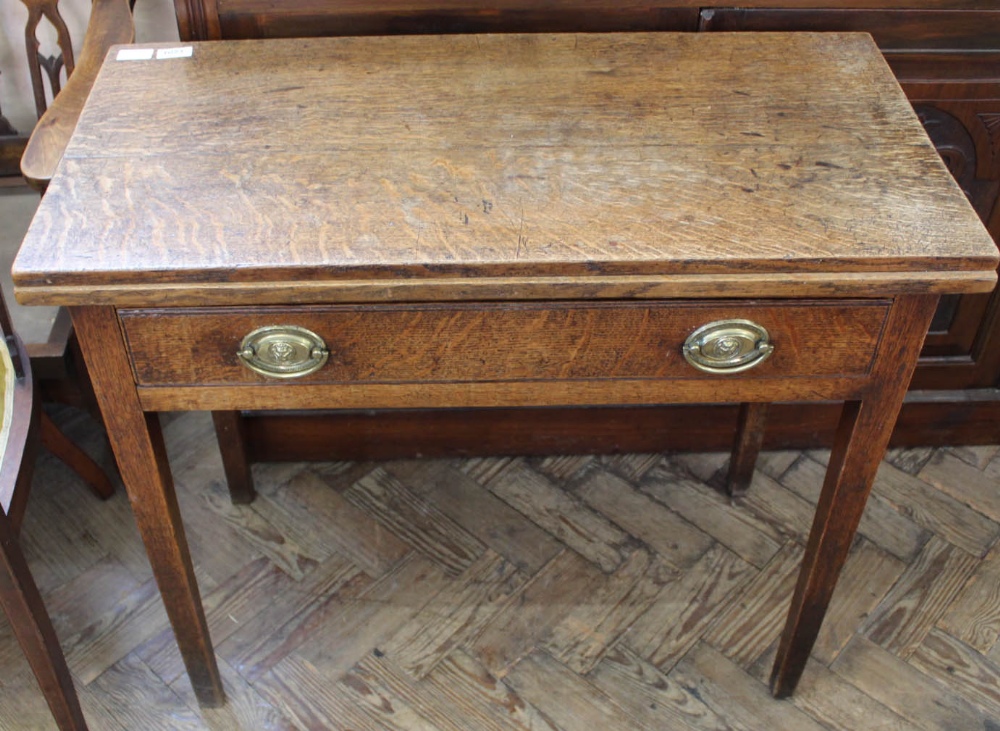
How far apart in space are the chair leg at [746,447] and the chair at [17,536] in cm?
102

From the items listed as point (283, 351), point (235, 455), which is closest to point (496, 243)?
point (283, 351)

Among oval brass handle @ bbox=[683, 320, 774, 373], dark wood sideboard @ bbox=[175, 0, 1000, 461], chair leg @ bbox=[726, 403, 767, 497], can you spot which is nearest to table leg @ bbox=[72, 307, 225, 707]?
dark wood sideboard @ bbox=[175, 0, 1000, 461]

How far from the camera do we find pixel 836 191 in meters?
1.04

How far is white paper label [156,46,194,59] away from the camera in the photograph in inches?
49.9

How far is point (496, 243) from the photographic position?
98 cm

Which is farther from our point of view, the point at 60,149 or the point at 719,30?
the point at 719,30

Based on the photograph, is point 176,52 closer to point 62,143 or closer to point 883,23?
point 62,143

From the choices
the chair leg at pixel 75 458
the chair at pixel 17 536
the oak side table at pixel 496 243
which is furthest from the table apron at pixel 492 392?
the chair leg at pixel 75 458

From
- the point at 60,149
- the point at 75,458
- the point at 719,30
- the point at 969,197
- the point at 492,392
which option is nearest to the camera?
the point at 492,392

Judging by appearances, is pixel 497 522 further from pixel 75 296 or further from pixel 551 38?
pixel 75 296

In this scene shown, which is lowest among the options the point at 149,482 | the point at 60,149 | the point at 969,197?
the point at 149,482

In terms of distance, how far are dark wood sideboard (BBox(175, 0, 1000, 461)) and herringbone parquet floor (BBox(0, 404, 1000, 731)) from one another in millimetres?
45

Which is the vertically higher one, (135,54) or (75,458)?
(135,54)

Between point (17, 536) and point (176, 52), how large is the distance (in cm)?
59
